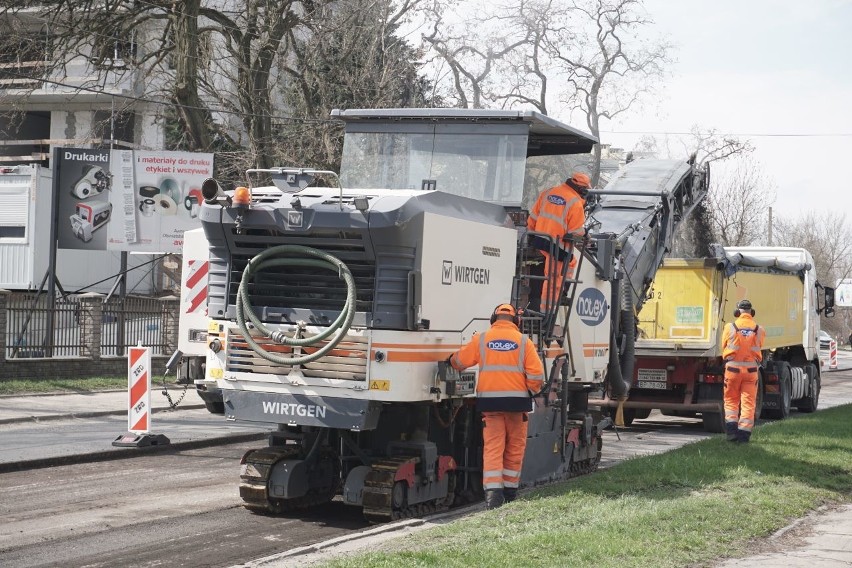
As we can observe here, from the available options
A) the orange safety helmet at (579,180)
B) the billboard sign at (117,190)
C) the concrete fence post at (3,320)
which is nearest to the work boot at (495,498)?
the orange safety helmet at (579,180)

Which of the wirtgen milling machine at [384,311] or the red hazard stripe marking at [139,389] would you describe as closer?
the wirtgen milling machine at [384,311]

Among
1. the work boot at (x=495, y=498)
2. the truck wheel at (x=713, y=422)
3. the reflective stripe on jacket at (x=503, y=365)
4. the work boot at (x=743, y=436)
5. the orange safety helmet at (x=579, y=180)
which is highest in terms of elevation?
the orange safety helmet at (x=579, y=180)

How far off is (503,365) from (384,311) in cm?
121

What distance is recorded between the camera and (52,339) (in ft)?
80.7

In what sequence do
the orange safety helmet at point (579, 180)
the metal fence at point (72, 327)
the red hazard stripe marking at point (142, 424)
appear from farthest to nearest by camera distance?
the metal fence at point (72, 327)
the red hazard stripe marking at point (142, 424)
the orange safety helmet at point (579, 180)

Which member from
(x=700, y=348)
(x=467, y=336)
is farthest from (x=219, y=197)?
(x=700, y=348)

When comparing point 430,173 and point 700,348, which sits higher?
point 430,173

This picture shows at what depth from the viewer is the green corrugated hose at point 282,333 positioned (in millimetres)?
9750

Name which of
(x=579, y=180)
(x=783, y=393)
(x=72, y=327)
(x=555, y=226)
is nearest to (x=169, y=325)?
(x=72, y=327)

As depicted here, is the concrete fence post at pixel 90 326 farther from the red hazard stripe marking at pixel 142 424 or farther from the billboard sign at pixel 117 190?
the red hazard stripe marking at pixel 142 424

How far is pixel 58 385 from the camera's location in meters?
23.5

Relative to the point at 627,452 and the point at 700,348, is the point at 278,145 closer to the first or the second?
the point at 700,348

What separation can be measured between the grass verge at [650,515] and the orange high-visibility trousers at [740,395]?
0.78m

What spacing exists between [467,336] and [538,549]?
9.51 feet
